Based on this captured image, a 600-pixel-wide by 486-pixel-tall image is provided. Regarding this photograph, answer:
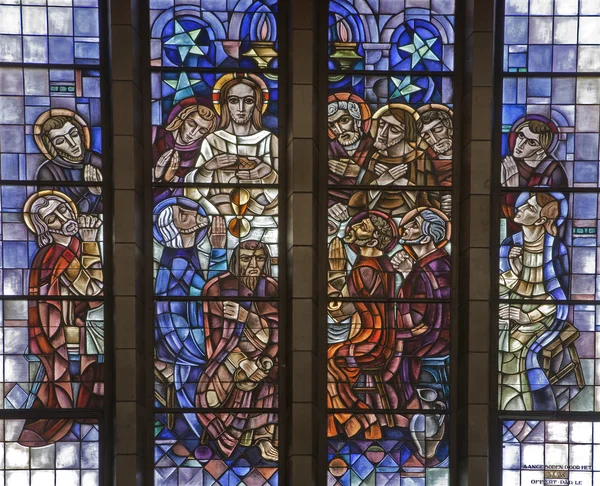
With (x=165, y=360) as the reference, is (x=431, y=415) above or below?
below

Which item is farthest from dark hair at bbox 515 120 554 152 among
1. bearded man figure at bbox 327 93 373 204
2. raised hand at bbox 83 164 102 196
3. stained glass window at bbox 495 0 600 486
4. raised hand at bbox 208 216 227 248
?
raised hand at bbox 83 164 102 196

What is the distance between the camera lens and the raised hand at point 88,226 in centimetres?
750

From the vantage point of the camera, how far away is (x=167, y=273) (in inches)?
298

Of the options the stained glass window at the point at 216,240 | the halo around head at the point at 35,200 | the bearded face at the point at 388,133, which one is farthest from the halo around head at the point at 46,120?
the bearded face at the point at 388,133

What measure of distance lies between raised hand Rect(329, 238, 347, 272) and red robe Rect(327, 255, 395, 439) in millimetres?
123

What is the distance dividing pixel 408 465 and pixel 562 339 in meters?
1.87

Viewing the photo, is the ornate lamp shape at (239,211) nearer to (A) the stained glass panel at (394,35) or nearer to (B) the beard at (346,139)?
(B) the beard at (346,139)

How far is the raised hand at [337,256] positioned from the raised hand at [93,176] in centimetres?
225

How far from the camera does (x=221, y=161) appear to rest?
25.1 ft

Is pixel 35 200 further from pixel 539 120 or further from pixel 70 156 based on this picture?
pixel 539 120

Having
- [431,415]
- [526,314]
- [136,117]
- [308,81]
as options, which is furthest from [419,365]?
[136,117]

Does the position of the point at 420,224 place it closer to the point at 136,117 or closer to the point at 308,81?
the point at 308,81

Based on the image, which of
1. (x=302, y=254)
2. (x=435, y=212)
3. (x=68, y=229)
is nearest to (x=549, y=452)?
(x=435, y=212)

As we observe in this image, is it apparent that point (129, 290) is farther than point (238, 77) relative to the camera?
No
